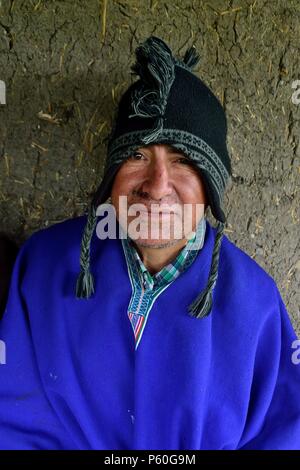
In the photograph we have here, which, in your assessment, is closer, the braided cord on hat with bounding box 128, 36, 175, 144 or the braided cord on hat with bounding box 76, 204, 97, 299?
the braided cord on hat with bounding box 128, 36, 175, 144

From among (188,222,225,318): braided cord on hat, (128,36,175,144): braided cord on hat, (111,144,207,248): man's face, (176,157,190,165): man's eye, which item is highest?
(128,36,175,144): braided cord on hat

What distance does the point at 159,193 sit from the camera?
3.59 ft

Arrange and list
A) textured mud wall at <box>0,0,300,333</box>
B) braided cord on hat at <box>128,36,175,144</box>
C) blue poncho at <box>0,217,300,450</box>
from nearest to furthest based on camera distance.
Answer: braided cord on hat at <box>128,36,175,144</box> < blue poncho at <box>0,217,300,450</box> < textured mud wall at <box>0,0,300,333</box>

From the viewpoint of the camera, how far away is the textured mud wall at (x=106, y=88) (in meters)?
1.43

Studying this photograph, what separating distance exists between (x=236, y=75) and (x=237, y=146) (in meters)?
0.23

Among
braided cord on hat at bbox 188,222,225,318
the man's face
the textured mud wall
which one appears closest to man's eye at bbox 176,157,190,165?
the man's face

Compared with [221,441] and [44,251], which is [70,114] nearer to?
[44,251]

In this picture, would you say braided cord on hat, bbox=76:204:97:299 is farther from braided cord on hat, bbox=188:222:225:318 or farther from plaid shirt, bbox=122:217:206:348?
braided cord on hat, bbox=188:222:225:318

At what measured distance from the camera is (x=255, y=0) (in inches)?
57.8

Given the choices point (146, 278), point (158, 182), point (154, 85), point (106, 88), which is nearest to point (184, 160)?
point (158, 182)

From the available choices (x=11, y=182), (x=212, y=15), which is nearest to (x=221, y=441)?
(x=11, y=182)

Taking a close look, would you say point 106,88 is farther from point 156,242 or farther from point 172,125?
point 156,242

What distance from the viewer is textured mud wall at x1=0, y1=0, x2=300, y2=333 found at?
1.43 meters

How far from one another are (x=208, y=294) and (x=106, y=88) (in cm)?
76
